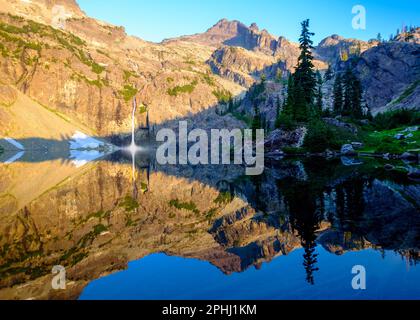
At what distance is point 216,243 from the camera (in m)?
20.0

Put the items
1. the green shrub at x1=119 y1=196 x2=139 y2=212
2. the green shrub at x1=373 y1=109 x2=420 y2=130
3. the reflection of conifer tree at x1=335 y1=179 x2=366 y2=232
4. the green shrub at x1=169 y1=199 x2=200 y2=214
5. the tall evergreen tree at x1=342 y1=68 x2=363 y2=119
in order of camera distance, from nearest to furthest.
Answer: the reflection of conifer tree at x1=335 y1=179 x2=366 y2=232
the green shrub at x1=169 y1=199 x2=200 y2=214
the green shrub at x1=119 y1=196 x2=139 y2=212
the green shrub at x1=373 y1=109 x2=420 y2=130
the tall evergreen tree at x1=342 y1=68 x2=363 y2=119

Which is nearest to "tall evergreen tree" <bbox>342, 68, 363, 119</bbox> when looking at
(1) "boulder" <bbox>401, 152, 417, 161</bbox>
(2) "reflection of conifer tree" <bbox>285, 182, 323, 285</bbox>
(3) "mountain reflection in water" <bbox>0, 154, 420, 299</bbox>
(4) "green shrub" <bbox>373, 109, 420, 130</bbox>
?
(4) "green shrub" <bbox>373, 109, 420, 130</bbox>

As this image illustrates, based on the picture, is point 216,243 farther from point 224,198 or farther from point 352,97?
point 352,97

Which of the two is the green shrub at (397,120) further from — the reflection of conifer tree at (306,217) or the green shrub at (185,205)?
the green shrub at (185,205)

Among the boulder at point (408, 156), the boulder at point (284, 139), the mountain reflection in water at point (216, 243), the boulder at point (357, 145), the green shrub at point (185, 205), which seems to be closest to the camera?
the mountain reflection in water at point (216, 243)

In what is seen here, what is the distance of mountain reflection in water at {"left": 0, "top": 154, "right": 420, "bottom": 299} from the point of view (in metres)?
13.4

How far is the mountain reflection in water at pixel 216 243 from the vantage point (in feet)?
43.9

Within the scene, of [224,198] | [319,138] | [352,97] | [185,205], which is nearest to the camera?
[185,205]

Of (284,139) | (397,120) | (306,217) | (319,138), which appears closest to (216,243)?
(306,217)

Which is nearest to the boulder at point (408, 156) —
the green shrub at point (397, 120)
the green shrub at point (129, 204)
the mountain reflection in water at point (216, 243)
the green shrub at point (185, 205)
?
the mountain reflection in water at point (216, 243)

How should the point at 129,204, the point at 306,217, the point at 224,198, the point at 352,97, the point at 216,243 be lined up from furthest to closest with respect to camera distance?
the point at 352,97
the point at 224,198
the point at 129,204
the point at 306,217
the point at 216,243

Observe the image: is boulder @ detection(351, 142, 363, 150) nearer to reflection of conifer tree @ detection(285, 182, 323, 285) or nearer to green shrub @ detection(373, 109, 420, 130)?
green shrub @ detection(373, 109, 420, 130)
